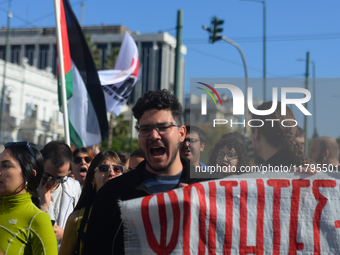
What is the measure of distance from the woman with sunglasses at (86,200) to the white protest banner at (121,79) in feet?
17.1

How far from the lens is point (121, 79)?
9797 millimetres

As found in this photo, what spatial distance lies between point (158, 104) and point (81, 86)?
533 cm

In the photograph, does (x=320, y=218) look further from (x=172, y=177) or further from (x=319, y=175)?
(x=172, y=177)

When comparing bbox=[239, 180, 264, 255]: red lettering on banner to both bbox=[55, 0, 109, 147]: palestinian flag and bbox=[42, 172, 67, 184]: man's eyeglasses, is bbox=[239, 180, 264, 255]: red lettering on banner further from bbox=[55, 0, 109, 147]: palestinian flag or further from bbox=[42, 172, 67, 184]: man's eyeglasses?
bbox=[55, 0, 109, 147]: palestinian flag

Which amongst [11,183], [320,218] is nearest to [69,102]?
[11,183]

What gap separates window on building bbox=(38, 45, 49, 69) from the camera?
9088cm

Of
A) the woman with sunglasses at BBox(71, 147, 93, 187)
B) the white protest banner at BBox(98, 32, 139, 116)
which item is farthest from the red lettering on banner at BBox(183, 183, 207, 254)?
the white protest banner at BBox(98, 32, 139, 116)

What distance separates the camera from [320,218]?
2.11m

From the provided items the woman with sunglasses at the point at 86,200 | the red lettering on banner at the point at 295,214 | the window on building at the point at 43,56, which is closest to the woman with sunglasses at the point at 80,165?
the woman with sunglasses at the point at 86,200

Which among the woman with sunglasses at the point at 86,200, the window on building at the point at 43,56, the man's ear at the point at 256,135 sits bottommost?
the woman with sunglasses at the point at 86,200

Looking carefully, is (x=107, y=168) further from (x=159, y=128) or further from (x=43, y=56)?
(x=43, y=56)

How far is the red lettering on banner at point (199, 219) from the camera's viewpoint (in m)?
2.07

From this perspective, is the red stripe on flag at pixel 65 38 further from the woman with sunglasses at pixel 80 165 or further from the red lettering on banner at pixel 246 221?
the red lettering on banner at pixel 246 221

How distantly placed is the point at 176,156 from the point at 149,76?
91.1m
